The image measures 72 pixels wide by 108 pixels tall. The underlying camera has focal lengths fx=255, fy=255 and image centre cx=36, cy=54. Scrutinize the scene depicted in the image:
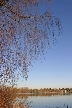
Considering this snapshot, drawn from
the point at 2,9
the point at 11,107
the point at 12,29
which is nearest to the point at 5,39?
the point at 12,29

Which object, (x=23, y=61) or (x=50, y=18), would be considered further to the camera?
(x=50, y=18)

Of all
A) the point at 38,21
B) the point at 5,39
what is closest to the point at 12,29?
the point at 5,39

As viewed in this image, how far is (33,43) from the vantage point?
12.9 ft

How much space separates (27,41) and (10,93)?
439 inches

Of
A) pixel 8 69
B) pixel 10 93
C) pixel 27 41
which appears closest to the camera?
pixel 8 69

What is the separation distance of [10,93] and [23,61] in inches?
442

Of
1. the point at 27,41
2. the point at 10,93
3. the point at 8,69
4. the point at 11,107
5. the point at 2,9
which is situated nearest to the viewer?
the point at 8,69

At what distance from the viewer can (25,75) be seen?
381cm

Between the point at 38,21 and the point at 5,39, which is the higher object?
the point at 38,21

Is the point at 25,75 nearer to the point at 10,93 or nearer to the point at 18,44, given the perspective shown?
the point at 18,44

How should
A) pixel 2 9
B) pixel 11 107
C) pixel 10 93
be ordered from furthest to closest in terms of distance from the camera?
1. pixel 10 93
2. pixel 11 107
3. pixel 2 9

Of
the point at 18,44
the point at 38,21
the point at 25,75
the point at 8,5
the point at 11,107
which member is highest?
the point at 8,5

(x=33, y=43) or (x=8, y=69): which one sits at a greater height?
(x=33, y=43)

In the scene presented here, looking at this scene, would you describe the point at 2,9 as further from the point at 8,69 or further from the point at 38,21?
the point at 8,69
